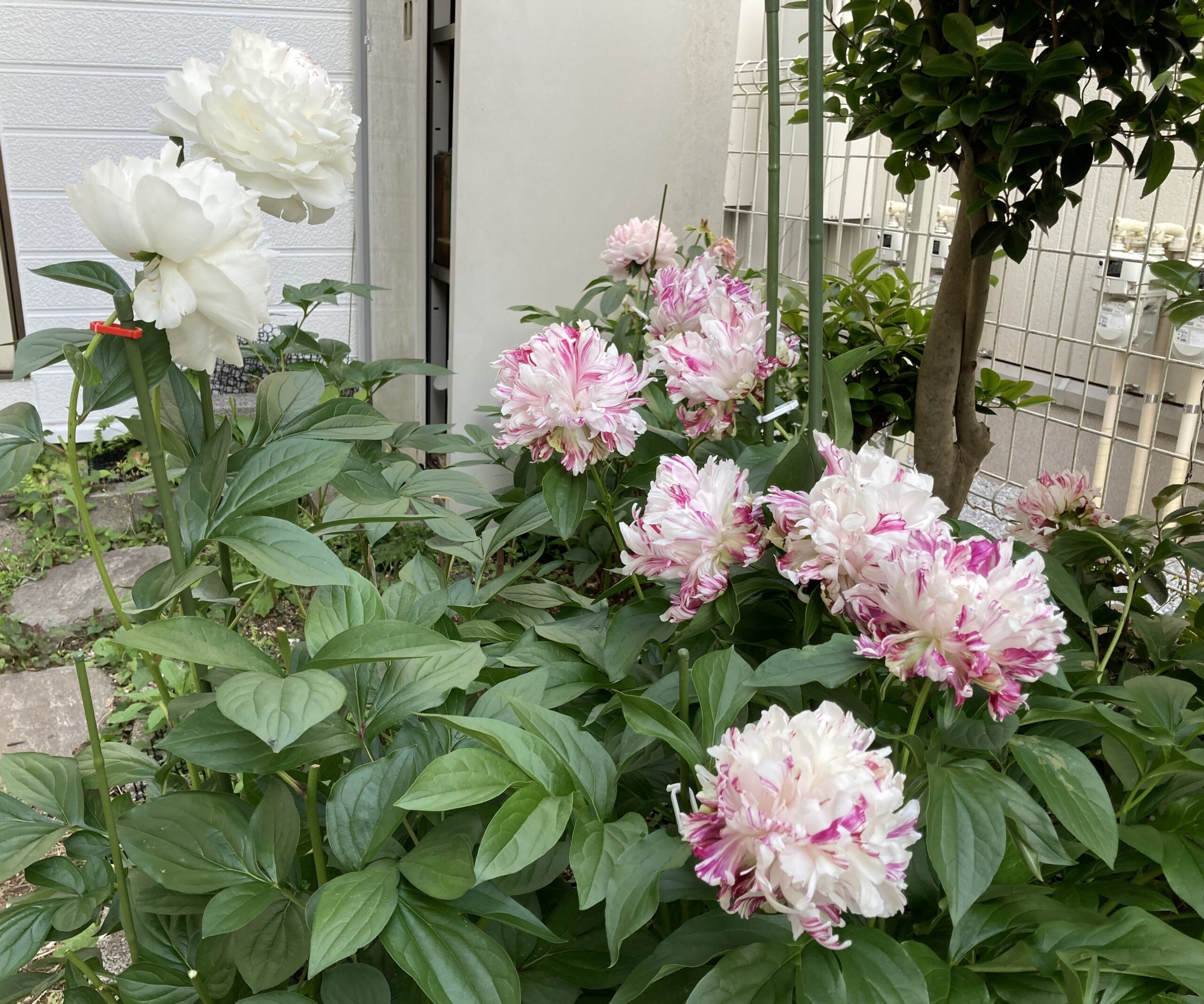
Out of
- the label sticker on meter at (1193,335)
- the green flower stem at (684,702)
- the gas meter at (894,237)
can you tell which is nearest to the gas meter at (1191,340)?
the label sticker on meter at (1193,335)

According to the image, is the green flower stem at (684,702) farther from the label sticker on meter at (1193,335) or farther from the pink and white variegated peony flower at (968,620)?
the label sticker on meter at (1193,335)

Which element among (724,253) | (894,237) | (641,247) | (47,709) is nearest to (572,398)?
(641,247)

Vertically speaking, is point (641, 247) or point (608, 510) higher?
point (641, 247)

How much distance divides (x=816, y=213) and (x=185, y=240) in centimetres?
38

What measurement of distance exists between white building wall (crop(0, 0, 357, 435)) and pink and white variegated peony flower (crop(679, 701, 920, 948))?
2906 millimetres

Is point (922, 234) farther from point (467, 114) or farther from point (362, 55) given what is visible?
point (362, 55)

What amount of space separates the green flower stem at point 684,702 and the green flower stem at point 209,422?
0.32 meters

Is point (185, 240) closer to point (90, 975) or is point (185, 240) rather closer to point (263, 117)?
point (263, 117)

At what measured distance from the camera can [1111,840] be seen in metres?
0.52

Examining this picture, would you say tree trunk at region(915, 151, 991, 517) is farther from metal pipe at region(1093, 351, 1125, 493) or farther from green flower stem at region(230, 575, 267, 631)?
green flower stem at region(230, 575, 267, 631)

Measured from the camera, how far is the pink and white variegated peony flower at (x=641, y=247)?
1527mm

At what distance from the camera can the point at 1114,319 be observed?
185cm

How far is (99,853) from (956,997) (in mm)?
539

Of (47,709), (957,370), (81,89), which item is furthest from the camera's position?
(81,89)
